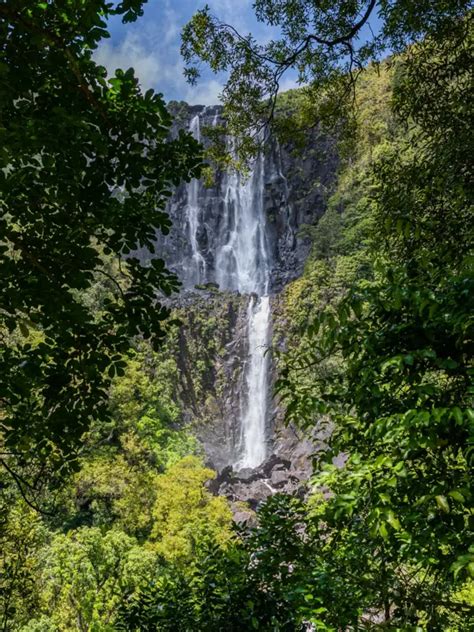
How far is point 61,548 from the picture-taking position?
8812 millimetres

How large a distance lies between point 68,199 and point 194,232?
30.6 m

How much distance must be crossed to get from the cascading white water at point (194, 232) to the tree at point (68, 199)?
29.0 m

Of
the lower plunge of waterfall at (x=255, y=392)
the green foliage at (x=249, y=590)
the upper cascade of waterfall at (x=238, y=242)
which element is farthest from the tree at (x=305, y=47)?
the upper cascade of waterfall at (x=238, y=242)

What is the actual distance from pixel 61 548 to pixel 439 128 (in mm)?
9327

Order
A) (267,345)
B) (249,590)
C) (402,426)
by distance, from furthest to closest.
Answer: (267,345), (249,590), (402,426)

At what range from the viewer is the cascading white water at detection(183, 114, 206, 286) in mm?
31078

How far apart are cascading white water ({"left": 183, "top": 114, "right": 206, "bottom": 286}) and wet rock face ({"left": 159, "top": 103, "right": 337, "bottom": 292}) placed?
0.36 ft

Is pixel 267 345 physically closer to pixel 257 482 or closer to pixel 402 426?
pixel 402 426

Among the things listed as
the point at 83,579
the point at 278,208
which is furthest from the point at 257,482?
the point at 278,208

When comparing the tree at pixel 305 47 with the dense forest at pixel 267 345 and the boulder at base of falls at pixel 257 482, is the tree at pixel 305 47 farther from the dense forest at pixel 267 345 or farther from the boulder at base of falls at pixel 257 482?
the boulder at base of falls at pixel 257 482

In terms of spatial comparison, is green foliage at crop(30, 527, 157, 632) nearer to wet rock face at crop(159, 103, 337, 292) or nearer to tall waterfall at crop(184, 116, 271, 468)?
tall waterfall at crop(184, 116, 271, 468)

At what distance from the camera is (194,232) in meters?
31.9

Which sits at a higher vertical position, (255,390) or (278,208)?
(278,208)

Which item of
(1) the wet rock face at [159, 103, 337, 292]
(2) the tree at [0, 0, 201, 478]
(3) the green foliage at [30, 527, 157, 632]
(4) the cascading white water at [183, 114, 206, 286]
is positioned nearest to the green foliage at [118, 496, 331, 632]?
(2) the tree at [0, 0, 201, 478]
